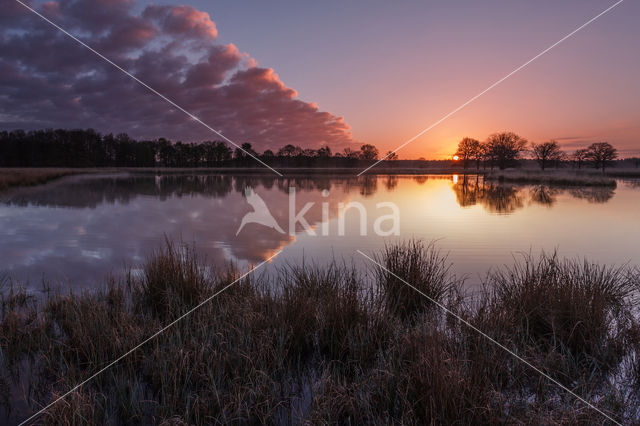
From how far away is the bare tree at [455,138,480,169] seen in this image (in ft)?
317

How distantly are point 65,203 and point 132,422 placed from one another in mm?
25147

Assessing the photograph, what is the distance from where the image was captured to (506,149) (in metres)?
78.3

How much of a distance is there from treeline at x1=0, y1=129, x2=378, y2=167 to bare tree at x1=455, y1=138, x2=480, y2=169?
107 feet

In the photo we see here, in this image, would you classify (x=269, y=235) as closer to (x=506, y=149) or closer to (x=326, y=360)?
(x=326, y=360)

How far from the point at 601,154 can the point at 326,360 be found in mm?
103952

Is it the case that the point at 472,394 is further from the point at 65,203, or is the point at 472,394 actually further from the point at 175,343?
the point at 65,203

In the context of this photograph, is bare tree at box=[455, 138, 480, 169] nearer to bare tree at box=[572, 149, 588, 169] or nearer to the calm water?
bare tree at box=[572, 149, 588, 169]

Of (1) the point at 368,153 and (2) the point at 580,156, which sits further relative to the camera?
(1) the point at 368,153

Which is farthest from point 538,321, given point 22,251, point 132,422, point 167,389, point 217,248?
point 22,251

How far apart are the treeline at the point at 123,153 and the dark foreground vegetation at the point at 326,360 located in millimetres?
62320

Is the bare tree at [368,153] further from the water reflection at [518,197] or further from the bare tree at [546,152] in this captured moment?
the water reflection at [518,197]

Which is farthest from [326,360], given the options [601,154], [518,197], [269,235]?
[601,154]

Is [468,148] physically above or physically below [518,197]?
above

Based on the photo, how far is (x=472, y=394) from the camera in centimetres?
294
